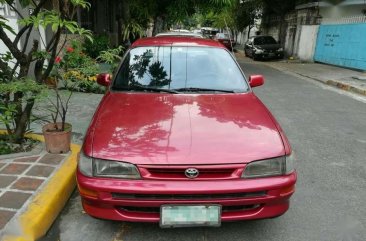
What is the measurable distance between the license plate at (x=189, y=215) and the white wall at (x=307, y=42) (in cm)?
1746

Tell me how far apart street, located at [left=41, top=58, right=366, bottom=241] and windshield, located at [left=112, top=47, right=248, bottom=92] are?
1.32 m

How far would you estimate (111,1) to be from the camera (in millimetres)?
16578

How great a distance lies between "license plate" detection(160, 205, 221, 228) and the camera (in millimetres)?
2541

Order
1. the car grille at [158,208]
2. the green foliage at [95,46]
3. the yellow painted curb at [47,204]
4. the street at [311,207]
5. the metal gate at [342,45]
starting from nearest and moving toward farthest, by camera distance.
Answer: the car grille at [158,208] → the yellow painted curb at [47,204] → the street at [311,207] → the green foliage at [95,46] → the metal gate at [342,45]

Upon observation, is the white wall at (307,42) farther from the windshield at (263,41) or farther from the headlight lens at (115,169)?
the headlight lens at (115,169)

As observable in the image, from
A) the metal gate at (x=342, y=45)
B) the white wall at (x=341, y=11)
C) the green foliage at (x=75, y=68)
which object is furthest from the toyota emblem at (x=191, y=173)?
the white wall at (x=341, y=11)

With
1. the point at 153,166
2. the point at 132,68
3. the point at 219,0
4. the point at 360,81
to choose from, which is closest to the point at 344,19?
the point at 360,81

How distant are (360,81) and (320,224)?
962cm

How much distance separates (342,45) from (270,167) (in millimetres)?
14370

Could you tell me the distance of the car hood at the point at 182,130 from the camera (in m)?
2.61

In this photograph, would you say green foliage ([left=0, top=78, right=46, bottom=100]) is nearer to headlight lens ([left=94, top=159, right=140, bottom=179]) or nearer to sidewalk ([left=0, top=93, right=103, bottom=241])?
sidewalk ([left=0, top=93, right=103, bottom=241])

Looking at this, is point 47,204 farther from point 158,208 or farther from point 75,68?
point 75,68

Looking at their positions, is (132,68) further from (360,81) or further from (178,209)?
(360,81)

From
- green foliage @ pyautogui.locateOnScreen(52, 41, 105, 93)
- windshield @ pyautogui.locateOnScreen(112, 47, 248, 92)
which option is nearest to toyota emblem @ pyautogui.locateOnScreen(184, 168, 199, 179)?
windshield @ pyautogui.locateOnScreen(112, 47, 248, 92)
